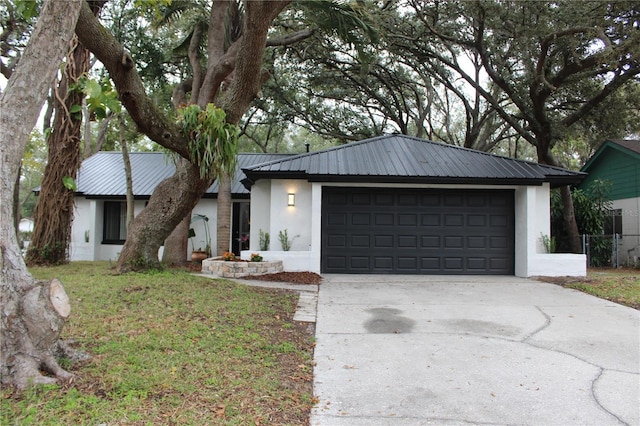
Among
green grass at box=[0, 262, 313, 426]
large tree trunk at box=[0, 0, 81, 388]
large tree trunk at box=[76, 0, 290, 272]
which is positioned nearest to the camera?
green grass at box=[0, 262, 313, 426]

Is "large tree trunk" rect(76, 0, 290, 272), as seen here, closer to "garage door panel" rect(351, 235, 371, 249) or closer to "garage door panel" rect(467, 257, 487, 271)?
"garage door panel" rect(351, 235, 371, 249)

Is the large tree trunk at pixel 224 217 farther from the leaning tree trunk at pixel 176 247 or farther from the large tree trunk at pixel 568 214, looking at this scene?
the large tree trunk at pixel 568 214

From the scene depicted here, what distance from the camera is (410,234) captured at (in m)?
10.8

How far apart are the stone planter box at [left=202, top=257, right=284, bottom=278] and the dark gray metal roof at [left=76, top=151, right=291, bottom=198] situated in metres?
4.53

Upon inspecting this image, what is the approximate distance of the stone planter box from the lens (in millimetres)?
9367

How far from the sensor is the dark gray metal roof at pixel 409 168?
10219 millimetres

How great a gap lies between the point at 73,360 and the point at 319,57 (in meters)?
15.3

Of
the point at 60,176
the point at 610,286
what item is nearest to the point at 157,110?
the point at 60,176

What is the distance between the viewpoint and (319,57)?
1648 centimetres

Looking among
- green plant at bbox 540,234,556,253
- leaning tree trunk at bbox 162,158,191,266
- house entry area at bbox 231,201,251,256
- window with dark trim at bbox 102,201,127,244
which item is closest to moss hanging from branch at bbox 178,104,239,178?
leaning tree trunk at bbox 162,158,191,266

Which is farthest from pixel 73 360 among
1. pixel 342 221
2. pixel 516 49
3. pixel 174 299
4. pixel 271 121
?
pixel 271 121

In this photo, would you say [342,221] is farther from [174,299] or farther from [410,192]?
[174,299]

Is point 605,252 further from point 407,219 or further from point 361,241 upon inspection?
point 361,241

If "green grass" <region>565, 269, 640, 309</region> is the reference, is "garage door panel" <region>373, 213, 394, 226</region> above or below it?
above
